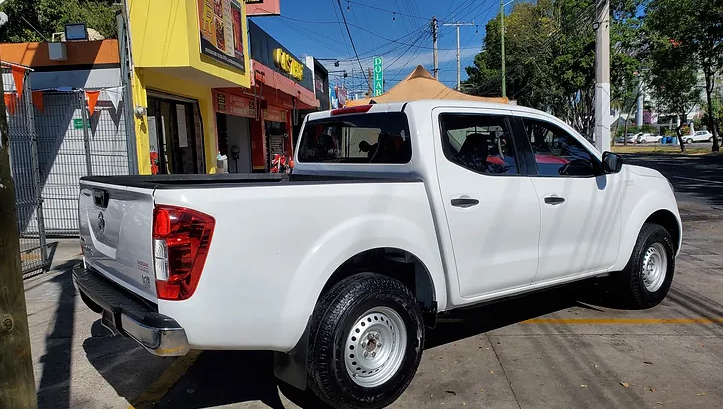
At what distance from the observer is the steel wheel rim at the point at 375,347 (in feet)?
11.1

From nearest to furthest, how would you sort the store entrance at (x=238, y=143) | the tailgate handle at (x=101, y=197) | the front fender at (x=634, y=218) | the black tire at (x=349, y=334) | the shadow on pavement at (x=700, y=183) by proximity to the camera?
1. the black tire at (x=349, y=334)
2. the tailgate handle at (x=101, y=197)
3. the front fender at (x=634, y=218)
4. the shadow on pavement at (x=700, y=183)
5. the store entrance at (x=238, y=143)

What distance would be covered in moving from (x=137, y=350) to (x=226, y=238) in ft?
Result: 8.08

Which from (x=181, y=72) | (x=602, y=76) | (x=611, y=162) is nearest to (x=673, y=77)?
(x=602, y=76)

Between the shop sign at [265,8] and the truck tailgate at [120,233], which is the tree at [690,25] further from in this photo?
the truck tailgate at [120,233]

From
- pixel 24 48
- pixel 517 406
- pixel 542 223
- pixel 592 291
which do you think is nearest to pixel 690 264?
pixel 592 291

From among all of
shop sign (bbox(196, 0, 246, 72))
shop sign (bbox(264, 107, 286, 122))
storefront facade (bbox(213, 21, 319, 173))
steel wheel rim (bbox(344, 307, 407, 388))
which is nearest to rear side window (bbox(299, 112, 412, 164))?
steel wheel rim (bbox(344, 307, 407, 388))

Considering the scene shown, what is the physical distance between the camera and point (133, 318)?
2990mm

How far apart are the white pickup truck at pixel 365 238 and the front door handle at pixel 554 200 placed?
0.01 meters

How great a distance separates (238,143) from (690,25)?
21.5 m

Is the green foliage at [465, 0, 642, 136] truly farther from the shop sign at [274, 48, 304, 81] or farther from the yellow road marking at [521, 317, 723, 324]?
the yellow road marking at [521, 317, 723, 324]

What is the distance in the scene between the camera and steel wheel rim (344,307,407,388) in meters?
3.39

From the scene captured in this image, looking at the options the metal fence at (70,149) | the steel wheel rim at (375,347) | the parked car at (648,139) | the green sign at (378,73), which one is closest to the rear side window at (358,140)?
the steel wheel rim at (375,347)

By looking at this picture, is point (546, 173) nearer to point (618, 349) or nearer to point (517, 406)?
point (618, 349)

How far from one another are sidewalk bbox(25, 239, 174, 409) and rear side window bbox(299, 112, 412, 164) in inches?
85.9
